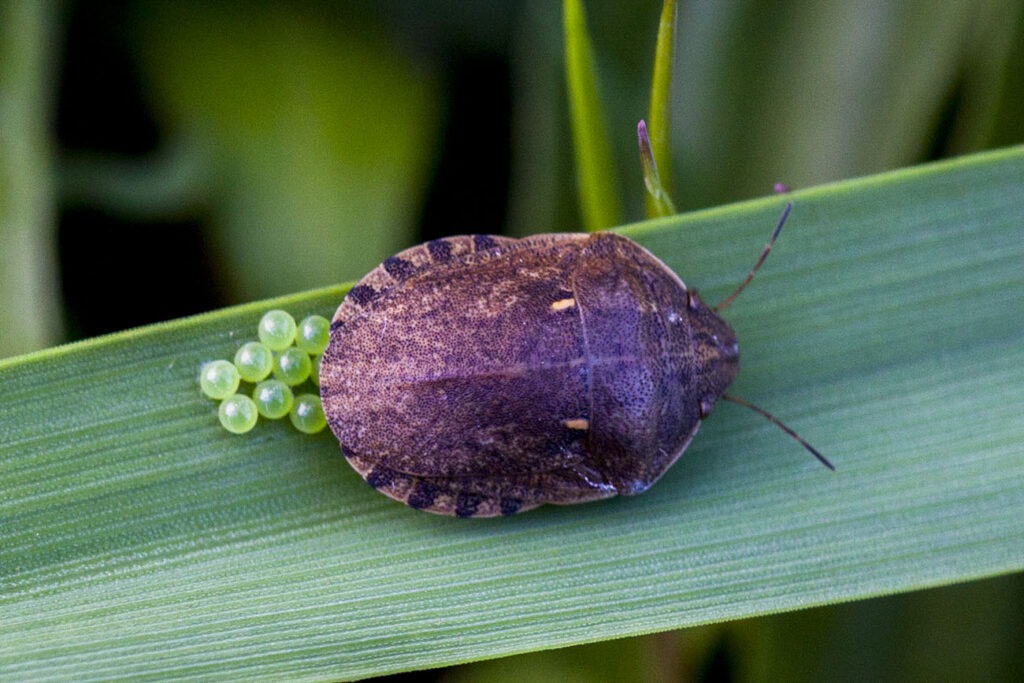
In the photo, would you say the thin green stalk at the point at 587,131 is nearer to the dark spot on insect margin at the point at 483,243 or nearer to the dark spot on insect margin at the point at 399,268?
the dark spot on insect margin at the point at 483,243

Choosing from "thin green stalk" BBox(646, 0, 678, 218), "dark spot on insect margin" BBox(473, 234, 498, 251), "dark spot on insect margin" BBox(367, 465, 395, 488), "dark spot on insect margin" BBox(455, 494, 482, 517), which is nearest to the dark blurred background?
"dark spot on insect margin" BBox(473, 234, 498, 251)

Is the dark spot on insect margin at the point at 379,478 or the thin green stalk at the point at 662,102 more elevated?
the thin green stalk at the point at 662,102

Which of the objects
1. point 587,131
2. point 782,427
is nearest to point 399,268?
point 587,131

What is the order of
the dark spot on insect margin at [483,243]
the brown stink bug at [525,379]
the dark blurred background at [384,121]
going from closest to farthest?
the brown stink bug at [525,379]
the dark spot on insect margin at [483,243]
the dark blurred background at [384,121]

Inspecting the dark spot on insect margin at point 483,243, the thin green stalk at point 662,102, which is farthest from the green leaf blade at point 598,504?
the dark spot on insect margin at point 483,243

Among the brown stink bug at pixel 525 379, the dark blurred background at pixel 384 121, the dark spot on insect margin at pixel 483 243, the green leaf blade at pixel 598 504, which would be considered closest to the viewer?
the green leaf blade at pixel 598 504

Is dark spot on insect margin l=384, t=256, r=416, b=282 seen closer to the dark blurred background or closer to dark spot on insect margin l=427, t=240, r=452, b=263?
dark spot on insect margin l=427, t=240, r=452, b=263

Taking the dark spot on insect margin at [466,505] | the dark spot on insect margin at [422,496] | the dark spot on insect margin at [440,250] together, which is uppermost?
the dark spot on insect margin at [440,250]
